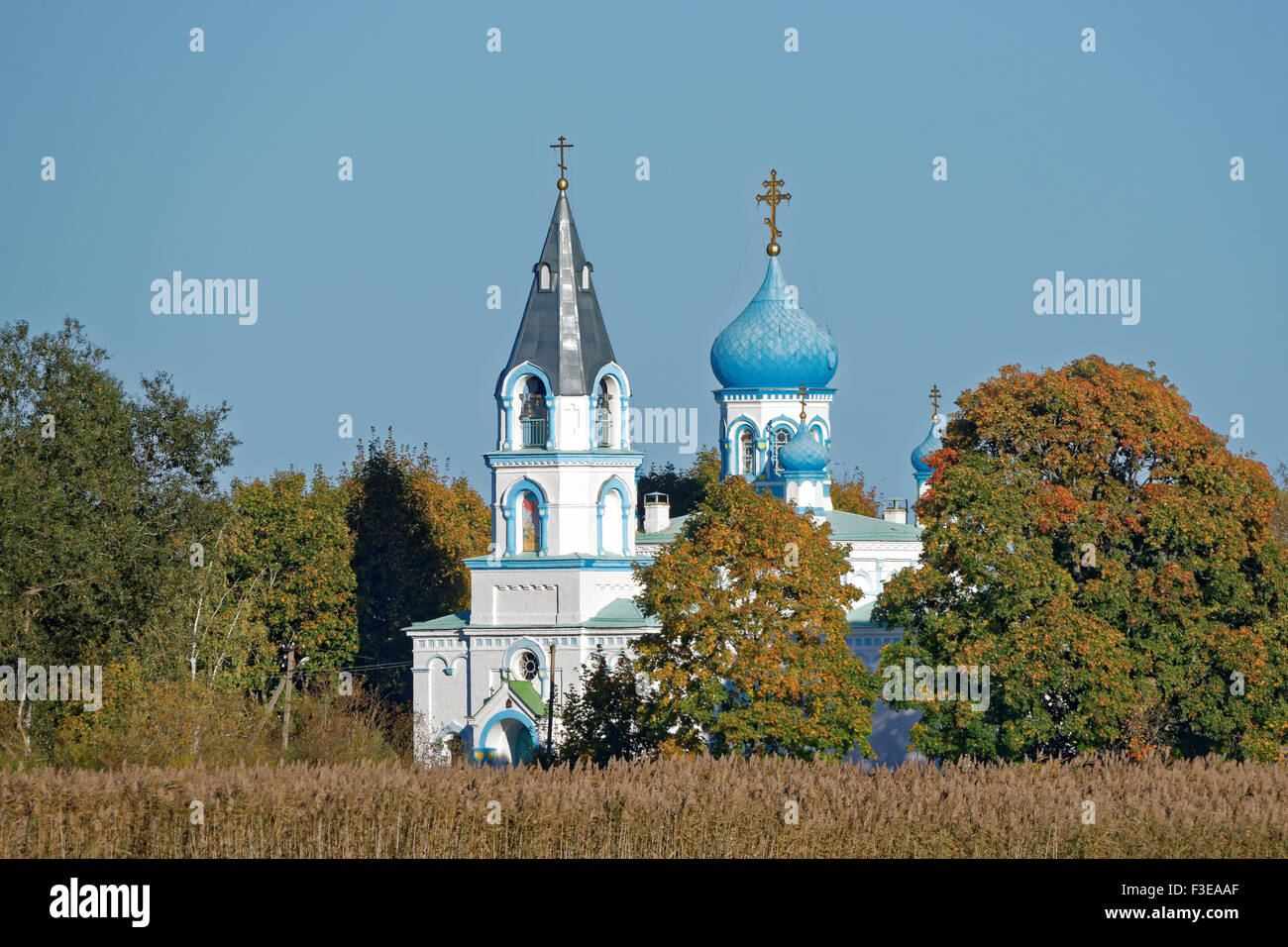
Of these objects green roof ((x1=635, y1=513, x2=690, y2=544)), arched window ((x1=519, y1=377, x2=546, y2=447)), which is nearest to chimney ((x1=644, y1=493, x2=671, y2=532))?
green roof ((x1=635, y1=513, x2=690, y2=544))

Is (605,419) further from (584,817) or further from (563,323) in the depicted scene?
(584,817)

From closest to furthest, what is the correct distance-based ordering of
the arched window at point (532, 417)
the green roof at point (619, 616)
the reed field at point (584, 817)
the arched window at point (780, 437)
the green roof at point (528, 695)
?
the reed field at point (584, 817) → the green roof at point (528, 695) → the green roof at point (619, 616) → the arched window at point (532, 417) → the arched window at point (780, 437)

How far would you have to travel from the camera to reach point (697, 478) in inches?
3120

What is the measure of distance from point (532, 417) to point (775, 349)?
10.2 meters

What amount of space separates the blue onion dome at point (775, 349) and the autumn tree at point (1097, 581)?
1712 centimetres

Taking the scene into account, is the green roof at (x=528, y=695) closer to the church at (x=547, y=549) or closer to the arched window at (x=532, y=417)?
the church at (x=547, y=549)

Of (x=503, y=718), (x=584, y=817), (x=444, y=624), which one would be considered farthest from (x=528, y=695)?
(x=584, y=817)

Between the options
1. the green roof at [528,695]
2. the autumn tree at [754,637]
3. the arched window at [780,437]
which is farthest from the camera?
the arched window at [780,437]

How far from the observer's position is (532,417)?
50.7 m

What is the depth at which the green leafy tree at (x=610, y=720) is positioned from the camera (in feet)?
136

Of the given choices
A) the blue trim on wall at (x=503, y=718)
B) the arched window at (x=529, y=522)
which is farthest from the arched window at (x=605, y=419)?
the blue trim on wall at (x=503, y=718)

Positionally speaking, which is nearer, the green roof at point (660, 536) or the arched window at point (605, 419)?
the arched window at point (605, 419)

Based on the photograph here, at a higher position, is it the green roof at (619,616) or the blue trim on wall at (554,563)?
the blue trim on wall at (554,563)

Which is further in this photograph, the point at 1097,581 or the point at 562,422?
the point at 562,422
